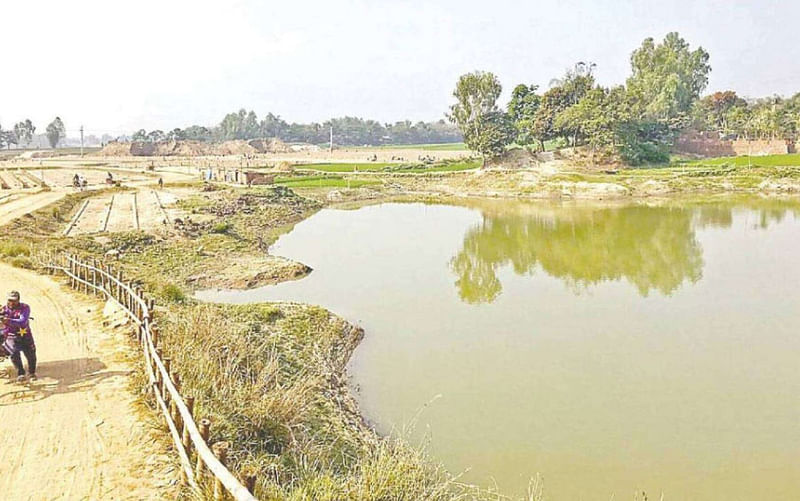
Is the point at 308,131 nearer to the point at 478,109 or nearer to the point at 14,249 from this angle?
the point at 478,109

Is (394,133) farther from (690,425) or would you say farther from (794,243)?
(690,425)

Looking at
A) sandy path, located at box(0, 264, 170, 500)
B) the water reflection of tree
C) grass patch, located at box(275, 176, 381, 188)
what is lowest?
the water reflection of tree

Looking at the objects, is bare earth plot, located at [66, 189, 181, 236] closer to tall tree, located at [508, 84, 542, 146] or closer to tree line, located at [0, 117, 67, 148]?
tall tree, located at [508, 84, 542, 146]

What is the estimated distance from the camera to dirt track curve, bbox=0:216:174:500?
20.3 ft

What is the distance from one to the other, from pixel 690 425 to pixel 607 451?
5.28 feet

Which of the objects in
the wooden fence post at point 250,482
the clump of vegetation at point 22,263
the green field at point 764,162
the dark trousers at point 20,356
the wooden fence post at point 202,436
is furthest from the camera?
the green field at point 764,162

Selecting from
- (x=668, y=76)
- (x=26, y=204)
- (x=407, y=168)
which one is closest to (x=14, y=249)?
(x=26, y=204)

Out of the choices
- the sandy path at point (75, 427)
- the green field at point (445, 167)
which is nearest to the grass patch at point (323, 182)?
the green field at point (445, 167)

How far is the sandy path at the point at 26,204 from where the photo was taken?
2689cm

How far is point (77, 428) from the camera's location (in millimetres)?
7359

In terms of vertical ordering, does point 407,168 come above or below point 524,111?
below

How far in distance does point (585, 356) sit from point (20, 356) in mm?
9779

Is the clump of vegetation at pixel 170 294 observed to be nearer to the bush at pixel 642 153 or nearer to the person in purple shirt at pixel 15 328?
the person in purple shirt at pixel 15 328

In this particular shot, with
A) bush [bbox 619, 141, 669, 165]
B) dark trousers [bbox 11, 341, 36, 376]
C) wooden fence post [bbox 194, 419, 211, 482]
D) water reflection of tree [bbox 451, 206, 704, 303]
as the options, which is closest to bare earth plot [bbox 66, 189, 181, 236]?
water reflection of tree [bbox 451, 206, 704, 303]
